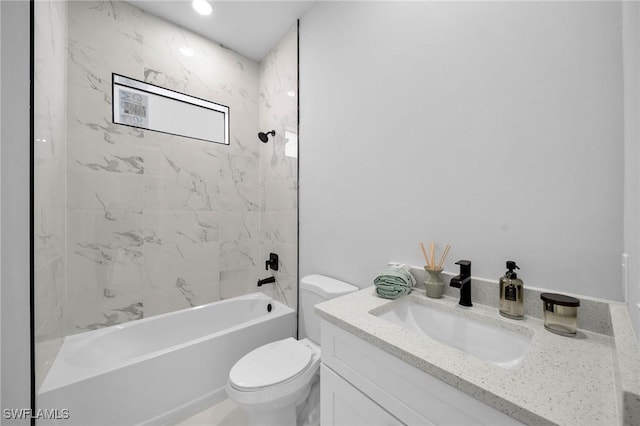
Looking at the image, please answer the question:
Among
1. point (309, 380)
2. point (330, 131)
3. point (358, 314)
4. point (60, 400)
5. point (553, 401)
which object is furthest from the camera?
point (330, 131)

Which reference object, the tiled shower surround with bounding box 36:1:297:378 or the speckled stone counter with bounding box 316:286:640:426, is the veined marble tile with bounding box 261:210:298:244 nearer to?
the tiled shower surround with bounding box 36:1:297:378

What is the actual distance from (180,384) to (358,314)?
1.31 metres

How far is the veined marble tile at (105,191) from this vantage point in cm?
160

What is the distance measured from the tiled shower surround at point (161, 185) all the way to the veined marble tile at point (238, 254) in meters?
0.01

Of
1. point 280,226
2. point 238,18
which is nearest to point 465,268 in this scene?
point 280,226

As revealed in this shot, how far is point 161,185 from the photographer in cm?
193

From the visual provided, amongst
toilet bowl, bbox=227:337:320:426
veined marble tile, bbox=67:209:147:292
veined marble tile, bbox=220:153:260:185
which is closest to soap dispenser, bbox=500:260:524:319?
toilet bowl, bbox=227:337:320:426

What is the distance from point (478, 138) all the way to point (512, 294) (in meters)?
0.62

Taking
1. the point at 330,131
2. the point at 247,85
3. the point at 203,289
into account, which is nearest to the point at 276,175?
the point at 330,131

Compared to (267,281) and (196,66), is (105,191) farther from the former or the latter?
(267,281)

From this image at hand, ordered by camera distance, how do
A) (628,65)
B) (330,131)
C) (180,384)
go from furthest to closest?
1. (330,131)
2. (180,384)
3. (628,65)

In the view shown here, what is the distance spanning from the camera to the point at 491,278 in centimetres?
97

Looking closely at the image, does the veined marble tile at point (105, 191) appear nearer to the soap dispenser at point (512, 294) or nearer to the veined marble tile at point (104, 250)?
the veined marble tile at point (104, 250)

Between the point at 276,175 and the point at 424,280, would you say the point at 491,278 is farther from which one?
the point at 276,175
